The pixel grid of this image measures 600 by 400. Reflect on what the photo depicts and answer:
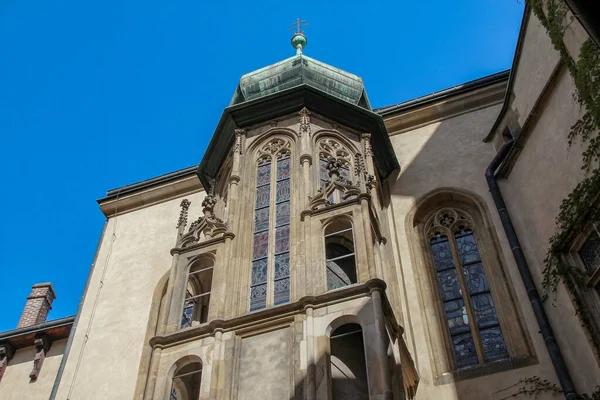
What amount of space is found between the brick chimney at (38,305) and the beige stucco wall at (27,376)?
2107 mm

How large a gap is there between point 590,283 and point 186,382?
19.5ft

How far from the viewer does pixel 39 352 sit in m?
17.0

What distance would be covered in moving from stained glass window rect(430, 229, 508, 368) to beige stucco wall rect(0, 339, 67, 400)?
→ 8.67 meters

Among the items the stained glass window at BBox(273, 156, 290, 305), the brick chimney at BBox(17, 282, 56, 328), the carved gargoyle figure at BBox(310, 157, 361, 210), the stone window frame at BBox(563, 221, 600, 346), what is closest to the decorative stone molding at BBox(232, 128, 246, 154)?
the stained glass window at BBox(273, 156, 290, 305)

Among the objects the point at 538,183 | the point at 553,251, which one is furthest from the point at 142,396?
the point at 538,183

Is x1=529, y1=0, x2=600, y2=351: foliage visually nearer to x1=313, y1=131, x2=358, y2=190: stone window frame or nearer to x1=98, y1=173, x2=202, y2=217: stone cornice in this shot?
x1=313, y1=131, x2=358, y2=190: stone window frame

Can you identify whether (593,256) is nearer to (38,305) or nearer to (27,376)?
(27,376)

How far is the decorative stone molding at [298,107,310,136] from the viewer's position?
14180 mm

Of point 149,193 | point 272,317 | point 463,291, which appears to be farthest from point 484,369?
point 149,193

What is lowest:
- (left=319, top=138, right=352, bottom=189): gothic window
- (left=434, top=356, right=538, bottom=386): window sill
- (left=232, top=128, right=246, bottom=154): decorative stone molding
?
(left=434, top=356, right=538, bottom=386): window sill

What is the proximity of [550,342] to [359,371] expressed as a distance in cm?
312

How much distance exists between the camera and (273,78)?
634 inches

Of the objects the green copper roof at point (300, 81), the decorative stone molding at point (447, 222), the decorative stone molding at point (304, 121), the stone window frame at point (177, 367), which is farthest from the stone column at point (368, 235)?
the green copper roof at point (300, 81)

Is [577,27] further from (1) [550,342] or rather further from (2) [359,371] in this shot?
(2) [359,371]
